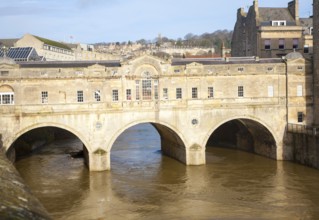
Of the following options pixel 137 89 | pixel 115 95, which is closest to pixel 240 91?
pixel 137 89

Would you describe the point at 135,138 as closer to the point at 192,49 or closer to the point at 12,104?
the point at 12,104

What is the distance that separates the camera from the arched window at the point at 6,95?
38.5 m

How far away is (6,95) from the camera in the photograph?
38594 millimetres

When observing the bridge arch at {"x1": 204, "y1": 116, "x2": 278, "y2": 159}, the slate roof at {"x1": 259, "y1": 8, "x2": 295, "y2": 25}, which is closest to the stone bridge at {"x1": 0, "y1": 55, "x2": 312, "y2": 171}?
the bridge arch at {"x1": 204, "y1": 116, "x2": 278, "y2": 159}

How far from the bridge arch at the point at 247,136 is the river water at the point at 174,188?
4.36 feet

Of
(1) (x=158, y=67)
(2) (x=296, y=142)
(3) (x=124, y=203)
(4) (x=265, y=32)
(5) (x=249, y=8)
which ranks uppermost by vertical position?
(5) (x=249, y=8)

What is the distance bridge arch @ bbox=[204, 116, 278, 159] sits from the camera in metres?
43.6

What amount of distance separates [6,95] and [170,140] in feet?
61.0

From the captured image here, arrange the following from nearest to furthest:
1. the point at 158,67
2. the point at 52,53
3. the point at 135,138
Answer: the point at 158,67 → the point at 135,138 → the point at 52,53

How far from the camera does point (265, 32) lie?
56.3 m

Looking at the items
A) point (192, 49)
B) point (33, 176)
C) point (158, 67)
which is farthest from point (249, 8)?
point (192, 49)

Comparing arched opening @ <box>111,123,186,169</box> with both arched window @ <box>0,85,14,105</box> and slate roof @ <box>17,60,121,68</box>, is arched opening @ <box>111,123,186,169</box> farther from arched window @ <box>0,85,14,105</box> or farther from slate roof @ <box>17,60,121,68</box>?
arched window @ <box>0,85,14,105</box>

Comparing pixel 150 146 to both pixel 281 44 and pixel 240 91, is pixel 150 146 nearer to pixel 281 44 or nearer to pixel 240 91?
pixel 240 91

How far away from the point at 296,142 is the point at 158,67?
633 inches
